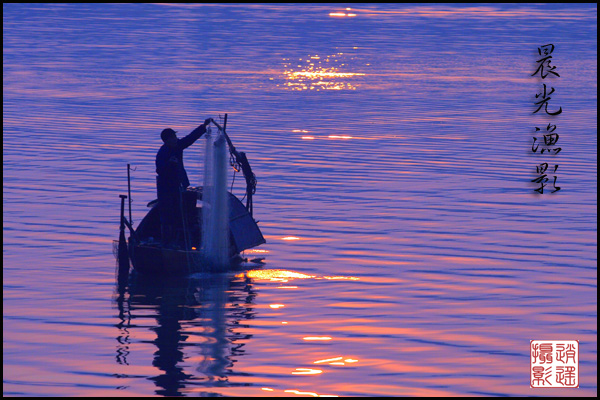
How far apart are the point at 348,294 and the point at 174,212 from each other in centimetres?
375

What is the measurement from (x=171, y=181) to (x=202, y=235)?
3.87ft

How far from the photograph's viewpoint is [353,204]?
26406 millimetres

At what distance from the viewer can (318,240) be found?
22750 millimetres

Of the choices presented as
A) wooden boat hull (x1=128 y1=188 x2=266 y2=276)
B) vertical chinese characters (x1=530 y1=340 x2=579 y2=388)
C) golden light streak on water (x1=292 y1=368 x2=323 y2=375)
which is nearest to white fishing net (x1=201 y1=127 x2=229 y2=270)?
wooden boat hull (x1=128 y1=188 x2=266 y2=276)

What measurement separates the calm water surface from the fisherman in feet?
3.58

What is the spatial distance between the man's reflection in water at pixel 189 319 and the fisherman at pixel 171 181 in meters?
1.07

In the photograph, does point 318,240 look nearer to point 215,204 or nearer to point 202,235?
point 202,235

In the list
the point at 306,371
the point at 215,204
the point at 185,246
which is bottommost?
the point at 306,371

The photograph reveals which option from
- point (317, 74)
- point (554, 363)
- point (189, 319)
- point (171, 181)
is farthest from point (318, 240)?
point (317, 74)

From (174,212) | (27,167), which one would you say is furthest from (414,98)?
(174,212)

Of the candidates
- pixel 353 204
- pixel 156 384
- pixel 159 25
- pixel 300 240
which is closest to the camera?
pixel 156 384

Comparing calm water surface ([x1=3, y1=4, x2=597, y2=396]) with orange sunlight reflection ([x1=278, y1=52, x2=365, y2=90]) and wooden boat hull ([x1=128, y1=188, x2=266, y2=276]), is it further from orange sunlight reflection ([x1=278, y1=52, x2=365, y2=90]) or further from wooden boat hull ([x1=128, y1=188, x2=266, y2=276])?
orange sunlight reflection ([x1=278, y1=52, x2=365, y2=90])

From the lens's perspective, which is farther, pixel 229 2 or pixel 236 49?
pixel 229 2

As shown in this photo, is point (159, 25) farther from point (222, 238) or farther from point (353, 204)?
point (222, 238)
